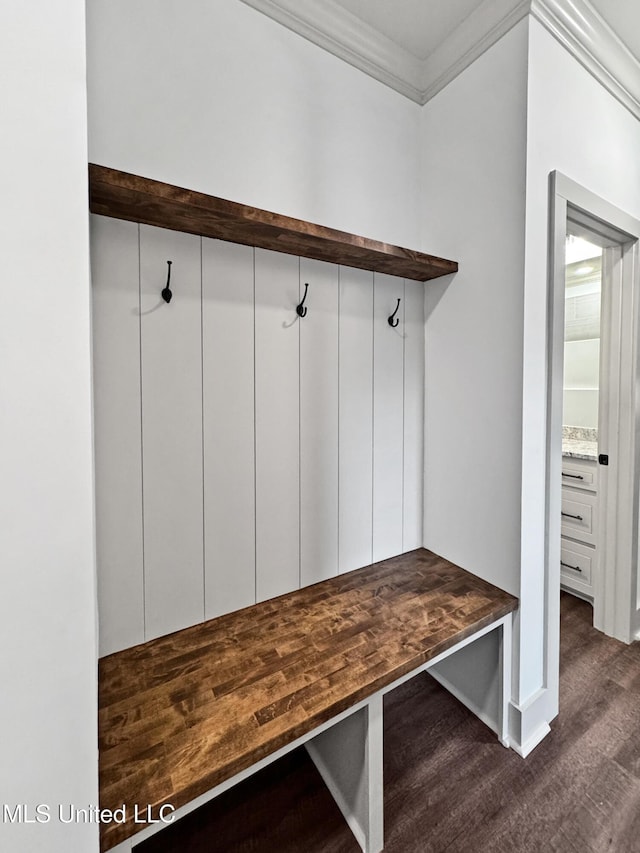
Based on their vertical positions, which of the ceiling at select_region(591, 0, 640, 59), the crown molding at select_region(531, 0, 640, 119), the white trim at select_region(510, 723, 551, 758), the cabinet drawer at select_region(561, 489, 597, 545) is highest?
the ceiling at select_region(591, 0, 640, 59)

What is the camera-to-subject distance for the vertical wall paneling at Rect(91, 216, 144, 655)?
105 centimetres

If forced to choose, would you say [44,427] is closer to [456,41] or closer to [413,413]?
[413,413]

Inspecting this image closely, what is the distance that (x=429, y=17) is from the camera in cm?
138

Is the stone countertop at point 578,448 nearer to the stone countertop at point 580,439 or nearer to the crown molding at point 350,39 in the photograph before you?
the stone countertop at point 580,439

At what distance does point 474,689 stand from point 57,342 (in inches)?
71.3

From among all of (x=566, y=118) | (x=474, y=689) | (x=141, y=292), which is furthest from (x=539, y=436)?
(x=141, y=292)

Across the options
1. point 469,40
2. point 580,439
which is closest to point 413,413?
point 469,40

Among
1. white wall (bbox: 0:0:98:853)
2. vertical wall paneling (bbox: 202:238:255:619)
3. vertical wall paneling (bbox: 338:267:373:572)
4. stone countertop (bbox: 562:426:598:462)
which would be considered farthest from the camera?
stone countertop (bbox: 562:426:598:462)

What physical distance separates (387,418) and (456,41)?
1.45 m

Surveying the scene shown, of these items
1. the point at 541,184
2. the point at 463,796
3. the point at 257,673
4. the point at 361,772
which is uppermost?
the point at 541,184

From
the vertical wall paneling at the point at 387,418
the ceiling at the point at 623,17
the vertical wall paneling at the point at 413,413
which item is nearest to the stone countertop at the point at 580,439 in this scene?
the vertical wall paneling at the point at 413,413

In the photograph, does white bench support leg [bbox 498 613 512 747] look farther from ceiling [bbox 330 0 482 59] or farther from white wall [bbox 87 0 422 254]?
ceiling [bbox 330 0 482 59]

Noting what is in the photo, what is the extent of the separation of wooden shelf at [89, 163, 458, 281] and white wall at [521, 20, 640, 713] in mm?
324

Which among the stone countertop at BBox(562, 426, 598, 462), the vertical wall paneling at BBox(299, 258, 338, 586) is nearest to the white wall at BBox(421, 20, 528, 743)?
the vertical wall paneling at BBox(299, 258, 338, 586)
